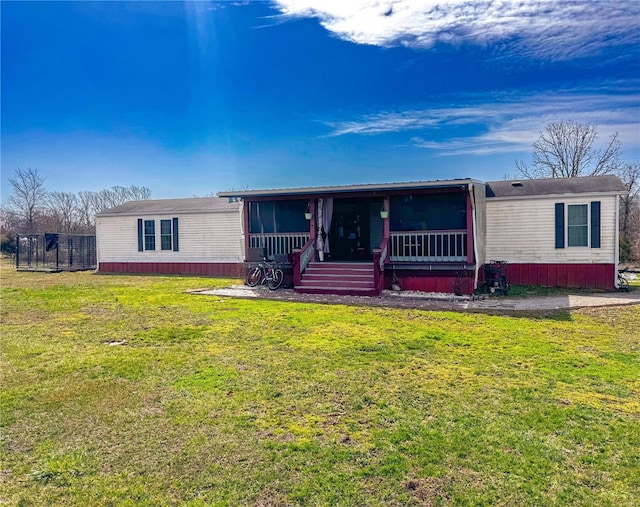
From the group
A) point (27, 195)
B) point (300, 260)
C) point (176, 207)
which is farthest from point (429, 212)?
point (27, 195)

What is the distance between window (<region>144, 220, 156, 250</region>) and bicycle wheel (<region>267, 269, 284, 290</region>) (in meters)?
8.25

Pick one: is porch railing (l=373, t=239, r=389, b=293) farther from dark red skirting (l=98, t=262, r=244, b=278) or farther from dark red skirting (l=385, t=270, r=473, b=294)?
dark red skirting (l=98, t=262, r=244, b=278)

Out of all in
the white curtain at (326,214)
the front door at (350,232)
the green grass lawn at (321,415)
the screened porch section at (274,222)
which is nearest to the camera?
the green grass lawn at (321,415)

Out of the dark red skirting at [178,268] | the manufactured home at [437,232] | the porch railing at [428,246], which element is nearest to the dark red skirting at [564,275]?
the manufactured home at [437,232]

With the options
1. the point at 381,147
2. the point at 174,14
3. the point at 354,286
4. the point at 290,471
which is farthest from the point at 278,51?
the point at 290,471

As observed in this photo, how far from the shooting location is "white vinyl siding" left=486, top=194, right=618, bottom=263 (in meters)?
11.3

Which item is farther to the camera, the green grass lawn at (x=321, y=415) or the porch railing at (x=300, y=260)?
the porch railing at (x=300, y=260)

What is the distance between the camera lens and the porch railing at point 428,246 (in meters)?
10.9

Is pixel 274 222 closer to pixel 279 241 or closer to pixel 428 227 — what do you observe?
pixel 279 241

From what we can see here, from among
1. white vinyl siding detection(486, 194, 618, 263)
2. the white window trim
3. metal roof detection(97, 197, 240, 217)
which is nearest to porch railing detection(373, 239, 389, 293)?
white vinyl siding detection(486, 194, 618, 263)

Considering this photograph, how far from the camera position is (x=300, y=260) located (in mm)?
11195

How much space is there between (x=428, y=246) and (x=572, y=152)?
1881 cm

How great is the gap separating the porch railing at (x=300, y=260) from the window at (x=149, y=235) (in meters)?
8.85

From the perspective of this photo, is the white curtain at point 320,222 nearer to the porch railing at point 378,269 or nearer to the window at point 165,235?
the porch railing at point 378,269
